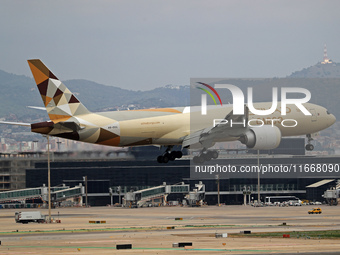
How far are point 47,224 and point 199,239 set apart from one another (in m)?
45.7

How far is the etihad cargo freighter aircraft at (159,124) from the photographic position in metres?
99.4

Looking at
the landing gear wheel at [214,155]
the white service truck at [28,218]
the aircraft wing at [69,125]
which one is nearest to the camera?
the aircraft wing at [69,125]

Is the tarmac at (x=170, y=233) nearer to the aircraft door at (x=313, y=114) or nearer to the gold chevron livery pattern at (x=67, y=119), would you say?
the gold chevron livery pattern at (x=67, y=119)

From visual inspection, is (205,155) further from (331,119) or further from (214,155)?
(331,119)

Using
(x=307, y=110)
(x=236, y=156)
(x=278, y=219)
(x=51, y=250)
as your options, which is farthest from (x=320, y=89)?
(x=51, y=250)

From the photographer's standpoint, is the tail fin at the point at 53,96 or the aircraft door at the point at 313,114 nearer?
the tail fin at the point at 53,96

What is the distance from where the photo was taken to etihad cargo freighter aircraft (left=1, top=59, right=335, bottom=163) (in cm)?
9938

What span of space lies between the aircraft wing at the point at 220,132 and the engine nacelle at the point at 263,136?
42.9 inches

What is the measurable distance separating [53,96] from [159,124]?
13.5 metres

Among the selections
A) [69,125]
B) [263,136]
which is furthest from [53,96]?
[263,136]

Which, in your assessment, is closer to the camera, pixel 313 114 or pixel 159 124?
pixel 159 124

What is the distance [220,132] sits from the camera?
105 meters

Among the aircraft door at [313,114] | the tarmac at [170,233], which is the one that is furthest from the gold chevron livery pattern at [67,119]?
the aircraft door at [313,114]

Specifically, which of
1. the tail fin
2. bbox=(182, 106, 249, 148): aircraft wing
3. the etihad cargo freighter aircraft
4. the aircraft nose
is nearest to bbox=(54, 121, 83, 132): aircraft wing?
the etihad cargo freighter aircraft
